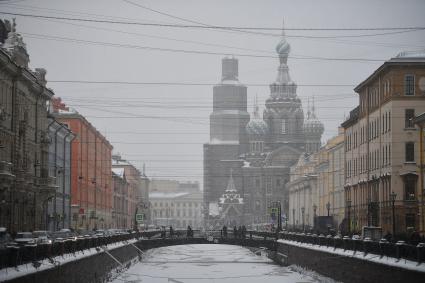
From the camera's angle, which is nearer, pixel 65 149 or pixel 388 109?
pixel 388 109

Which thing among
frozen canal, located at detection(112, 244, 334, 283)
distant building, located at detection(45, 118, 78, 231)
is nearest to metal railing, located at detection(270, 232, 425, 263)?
frozen canal, located at detection(112, 244, 334, 283)

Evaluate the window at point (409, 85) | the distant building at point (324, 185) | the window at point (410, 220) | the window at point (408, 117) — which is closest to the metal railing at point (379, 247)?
the window at point (410, 220)

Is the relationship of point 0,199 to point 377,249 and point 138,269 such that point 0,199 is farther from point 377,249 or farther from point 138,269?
point 377,249

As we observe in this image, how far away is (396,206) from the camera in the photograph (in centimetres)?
8806

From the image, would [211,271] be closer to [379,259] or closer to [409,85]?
[409,85]

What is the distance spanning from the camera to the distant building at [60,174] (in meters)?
91.7

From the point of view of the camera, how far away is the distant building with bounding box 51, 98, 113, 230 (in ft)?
368

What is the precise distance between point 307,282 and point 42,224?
30.2 metres

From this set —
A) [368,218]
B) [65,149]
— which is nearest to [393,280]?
[368,218]

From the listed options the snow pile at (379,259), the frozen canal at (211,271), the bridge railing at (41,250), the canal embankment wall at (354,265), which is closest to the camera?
the bridge railing at (41,250)

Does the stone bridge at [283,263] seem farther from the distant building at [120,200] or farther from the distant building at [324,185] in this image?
the distant building at [120,200]

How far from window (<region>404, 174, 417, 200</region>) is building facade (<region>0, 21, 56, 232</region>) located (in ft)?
92.6

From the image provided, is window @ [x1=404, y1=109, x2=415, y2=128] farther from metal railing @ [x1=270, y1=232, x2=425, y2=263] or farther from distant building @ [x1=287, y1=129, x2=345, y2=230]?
distant building @ [x1=287, y1=129, x2=345, y2=230]

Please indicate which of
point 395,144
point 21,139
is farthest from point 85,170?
point 21,139
